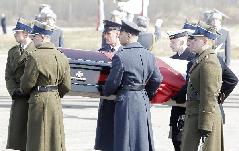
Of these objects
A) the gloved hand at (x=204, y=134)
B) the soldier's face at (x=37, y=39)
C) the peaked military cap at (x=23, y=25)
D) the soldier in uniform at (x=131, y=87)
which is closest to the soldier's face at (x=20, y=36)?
the peaked military cap at (x=23, y=25)

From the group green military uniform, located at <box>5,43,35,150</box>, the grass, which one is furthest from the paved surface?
the grass

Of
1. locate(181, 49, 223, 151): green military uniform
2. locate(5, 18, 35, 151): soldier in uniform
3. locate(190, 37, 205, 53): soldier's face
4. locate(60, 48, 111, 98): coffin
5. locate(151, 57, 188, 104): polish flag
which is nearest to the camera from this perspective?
locate(181, 49, 223, 151): green military uniform

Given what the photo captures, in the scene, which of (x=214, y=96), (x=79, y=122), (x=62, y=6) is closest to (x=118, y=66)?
(x=214, y=96)

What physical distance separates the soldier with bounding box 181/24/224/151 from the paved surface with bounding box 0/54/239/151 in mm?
2973

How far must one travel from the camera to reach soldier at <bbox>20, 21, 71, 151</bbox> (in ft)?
24.8

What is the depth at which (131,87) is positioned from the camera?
7.84 m

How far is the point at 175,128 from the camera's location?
8.52m

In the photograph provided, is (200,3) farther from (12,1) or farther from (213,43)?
(213,43)

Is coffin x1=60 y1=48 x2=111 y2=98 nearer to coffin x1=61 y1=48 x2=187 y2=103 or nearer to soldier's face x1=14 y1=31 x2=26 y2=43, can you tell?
coffin x1=61 y1=48 x2=187 y2=103

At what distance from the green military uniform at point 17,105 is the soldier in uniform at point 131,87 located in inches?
34.8

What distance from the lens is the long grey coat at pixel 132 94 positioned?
7.77 metres

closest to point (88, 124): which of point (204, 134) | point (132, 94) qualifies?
point (132, 94)

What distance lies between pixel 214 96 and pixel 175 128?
155 centimetres

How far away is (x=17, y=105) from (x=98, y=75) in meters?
1.04
